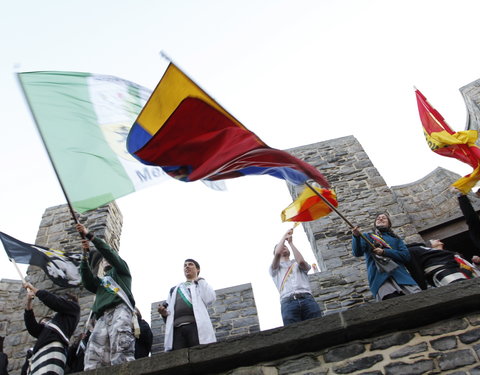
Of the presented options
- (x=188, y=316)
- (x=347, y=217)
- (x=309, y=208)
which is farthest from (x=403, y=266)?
(x=347, y=217)

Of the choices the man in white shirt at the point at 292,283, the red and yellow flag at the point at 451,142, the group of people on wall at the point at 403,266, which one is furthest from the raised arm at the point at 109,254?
the red and yellow flag at the point at 451,142

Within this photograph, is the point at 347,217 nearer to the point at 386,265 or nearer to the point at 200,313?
the point at 386,265

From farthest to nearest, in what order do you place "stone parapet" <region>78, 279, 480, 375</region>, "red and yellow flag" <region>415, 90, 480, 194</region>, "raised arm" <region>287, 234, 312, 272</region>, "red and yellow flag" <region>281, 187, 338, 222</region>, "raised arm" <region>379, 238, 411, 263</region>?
"red and yellow flag" <region>415, 90, 480, 194</region>
"red and yellow flag" <region>281, 187, 338, 222</region>
"raised arm" <region>287, 234, 312, 272</region>
"raised arm" <region>379, 238, 411, 263</region>
"stone parapet" <region>78, 279, 480, 375</region>

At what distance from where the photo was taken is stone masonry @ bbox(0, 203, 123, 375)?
671 centimetres

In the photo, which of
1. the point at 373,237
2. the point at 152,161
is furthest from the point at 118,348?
the point at 373,237

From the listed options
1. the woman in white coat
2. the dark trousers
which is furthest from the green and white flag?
the dark trousers

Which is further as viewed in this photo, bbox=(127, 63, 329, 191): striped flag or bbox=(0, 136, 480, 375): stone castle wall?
bbox=(127, 63, 329, 191): striped flag

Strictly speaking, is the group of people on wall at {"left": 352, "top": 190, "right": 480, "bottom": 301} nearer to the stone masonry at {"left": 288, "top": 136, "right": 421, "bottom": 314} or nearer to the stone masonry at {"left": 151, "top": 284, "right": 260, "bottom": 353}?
the stone masonry at {"left": 288, "top": 136, "right": 421, "bottom": 314}

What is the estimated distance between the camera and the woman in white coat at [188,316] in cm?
454

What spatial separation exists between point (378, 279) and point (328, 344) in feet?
3.41

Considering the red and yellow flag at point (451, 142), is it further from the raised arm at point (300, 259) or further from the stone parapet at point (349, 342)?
the stone parapet at point (349, 342)

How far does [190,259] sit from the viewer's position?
5.34 meters

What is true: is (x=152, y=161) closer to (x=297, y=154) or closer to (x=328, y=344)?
(x=328, y=344)

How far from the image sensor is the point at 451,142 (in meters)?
6.32
